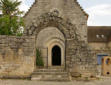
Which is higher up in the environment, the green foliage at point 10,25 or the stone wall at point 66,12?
the stone wall at point 66,12

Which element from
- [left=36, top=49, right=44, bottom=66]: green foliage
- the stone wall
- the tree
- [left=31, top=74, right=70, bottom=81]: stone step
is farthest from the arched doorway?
[left=31, top=74, right=70, bottom=81]: stone step

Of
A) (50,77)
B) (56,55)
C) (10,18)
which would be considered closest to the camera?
(50,77)

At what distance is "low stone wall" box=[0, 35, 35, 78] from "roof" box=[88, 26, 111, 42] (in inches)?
1088

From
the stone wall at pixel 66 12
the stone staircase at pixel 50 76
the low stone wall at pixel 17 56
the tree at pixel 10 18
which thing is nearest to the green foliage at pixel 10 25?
the tree at pixel 10 18

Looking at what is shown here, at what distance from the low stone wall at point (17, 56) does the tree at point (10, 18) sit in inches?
190

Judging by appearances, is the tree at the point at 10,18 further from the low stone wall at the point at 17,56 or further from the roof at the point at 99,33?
the roof at the point at 99,33

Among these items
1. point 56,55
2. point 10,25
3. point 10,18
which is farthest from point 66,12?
point 10,25

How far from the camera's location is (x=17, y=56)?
12398 millimetres

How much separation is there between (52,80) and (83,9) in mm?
11778

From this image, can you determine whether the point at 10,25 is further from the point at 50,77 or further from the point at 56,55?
the point at 56,55

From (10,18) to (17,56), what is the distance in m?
6.55

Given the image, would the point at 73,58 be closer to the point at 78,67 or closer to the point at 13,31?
the point at 78,67

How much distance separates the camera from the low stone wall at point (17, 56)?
1232 cm

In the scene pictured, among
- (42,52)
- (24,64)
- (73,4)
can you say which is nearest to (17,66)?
(24,64)
